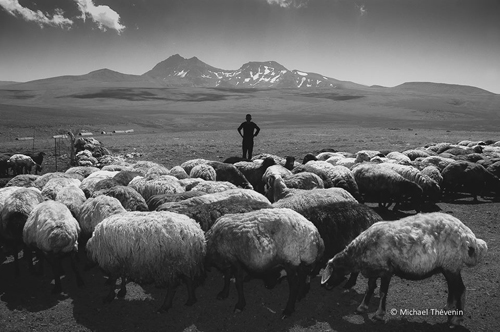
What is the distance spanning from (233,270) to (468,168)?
36.6ft

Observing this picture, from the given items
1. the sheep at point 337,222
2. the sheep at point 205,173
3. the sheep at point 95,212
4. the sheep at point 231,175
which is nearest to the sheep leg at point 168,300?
the sheep at point 95,212

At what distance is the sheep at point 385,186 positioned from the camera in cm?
1101

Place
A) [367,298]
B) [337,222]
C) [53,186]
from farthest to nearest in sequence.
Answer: [53,186] < [337,222] < [367,298]

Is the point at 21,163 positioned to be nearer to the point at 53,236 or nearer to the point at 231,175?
the point at 231,175

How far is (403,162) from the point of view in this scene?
1455 cm

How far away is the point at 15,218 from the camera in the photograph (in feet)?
24.5

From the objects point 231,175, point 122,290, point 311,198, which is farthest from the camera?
point 231,175

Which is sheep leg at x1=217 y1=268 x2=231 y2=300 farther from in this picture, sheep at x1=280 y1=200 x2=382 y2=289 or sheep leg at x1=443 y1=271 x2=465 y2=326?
sheep leg at x1=443 y1=271 x2=465 y2=326

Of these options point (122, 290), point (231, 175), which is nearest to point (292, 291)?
point (122, 290)

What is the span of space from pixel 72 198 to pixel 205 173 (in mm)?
4478

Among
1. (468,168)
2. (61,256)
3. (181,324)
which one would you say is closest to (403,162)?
(468,168)

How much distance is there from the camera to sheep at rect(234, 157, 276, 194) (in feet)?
42.9

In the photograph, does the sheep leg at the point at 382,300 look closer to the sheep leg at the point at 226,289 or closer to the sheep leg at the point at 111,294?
the sheep leg at the point at 226,289

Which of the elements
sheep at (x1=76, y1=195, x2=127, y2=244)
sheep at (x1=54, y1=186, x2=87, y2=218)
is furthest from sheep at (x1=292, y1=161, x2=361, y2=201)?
sheep at (x1=54, y1=186, x2=87, y2=218)
